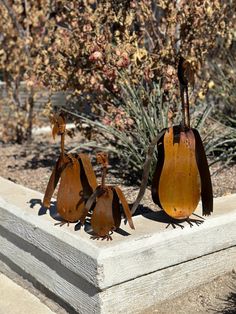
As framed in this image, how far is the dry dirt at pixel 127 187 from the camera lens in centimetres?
355

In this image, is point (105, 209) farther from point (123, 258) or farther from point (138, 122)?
point (138, 122)

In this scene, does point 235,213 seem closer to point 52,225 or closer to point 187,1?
point 52,225

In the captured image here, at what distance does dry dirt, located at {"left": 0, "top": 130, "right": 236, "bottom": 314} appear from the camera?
3.55m

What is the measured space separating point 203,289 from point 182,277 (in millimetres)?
199

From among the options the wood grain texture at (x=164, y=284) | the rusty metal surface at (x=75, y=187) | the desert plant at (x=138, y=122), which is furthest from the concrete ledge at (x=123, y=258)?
the desert plant at (x=138, y=122)

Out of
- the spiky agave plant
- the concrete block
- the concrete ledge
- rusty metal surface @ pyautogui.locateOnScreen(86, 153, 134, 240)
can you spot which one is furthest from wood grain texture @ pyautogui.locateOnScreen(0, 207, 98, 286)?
the spiky agave plant

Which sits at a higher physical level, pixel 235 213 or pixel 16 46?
pixel 16 46

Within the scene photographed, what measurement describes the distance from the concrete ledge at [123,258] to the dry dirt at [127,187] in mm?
68

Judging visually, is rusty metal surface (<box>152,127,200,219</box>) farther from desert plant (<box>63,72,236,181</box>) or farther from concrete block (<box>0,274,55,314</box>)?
desert plant (<box>63,72,236,181</box>)

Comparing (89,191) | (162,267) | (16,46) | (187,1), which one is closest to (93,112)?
(187,1)

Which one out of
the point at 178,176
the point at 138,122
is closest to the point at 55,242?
the point at 178,176

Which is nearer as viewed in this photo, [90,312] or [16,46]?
[90,312]

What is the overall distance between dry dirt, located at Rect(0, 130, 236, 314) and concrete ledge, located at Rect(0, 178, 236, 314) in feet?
0.22

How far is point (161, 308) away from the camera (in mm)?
3545
